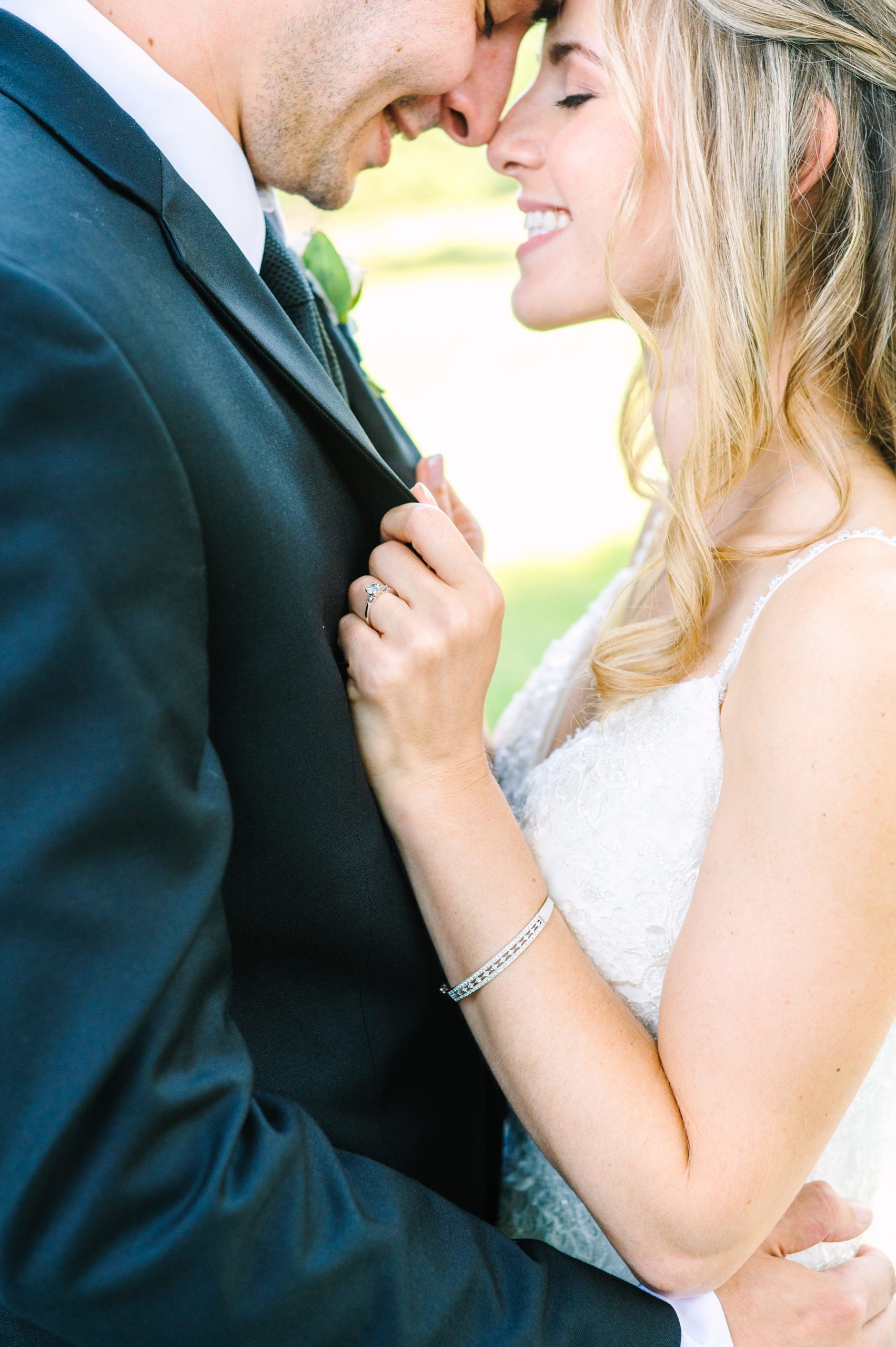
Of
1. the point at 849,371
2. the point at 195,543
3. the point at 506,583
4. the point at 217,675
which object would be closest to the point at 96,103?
the point at 195,543

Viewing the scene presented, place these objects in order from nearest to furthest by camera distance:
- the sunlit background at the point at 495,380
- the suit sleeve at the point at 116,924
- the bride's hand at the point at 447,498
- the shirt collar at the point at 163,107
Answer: the suit sleeve at the point at 116,924 → the shirt collar at the point at 163,107 → the bride's hand at the point at 447,498 → the sunlit background at the point at 495,380

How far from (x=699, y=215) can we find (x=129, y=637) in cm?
131

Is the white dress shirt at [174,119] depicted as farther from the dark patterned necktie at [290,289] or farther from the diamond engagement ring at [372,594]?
the diamond engagement ring at [372,594]

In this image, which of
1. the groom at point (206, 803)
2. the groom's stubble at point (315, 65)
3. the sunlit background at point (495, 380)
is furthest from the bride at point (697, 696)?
the sunlit background at point (495, 380)

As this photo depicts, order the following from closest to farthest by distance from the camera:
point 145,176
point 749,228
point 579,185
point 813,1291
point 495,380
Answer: point 145,176
point 813,1291
point 749,228
point 579,185
point 495,380

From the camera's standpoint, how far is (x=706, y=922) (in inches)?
58.7

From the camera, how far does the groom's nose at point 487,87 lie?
2.00 metres

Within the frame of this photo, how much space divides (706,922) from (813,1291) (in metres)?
0.61

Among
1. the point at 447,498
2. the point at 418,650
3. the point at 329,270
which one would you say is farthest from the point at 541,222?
the point at 418,650

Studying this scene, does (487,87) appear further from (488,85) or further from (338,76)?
(338,76)

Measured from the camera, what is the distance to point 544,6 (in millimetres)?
2006

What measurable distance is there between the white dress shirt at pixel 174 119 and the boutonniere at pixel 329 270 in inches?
18.7

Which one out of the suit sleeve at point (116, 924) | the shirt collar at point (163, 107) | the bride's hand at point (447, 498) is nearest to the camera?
the suit sleeve at point (116, 924)

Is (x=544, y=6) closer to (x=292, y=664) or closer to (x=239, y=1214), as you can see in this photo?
(x=292, y=664)
